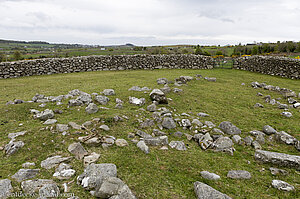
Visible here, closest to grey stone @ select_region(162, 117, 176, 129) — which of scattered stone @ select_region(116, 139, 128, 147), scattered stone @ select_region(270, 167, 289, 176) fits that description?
scattered stone @ select_region(116, 139, 128, 147)

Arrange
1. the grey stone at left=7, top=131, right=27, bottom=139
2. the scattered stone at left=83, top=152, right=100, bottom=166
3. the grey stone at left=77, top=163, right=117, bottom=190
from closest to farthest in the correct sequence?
1. the grey stone at left=77, top=163, right=117, bottom=190
2. the scattered stone at left=83, top=152, right=100, bottom=166
3. the grey stone at left=7, top=131, right=27, bottom=139

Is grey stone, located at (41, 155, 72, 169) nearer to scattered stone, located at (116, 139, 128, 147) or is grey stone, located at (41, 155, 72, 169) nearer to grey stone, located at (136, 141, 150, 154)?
scattered stone, located at (116, 139, 128, 147)

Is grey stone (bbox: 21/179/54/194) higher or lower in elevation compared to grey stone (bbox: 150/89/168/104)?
lower

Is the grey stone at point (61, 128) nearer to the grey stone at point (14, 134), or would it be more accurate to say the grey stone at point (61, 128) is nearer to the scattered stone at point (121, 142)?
the grey stone at point (14, 134)

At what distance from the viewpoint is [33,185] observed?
3.41 meters

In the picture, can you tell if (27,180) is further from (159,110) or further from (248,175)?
(159,110)

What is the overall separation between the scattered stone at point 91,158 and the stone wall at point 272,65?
23.2 meters

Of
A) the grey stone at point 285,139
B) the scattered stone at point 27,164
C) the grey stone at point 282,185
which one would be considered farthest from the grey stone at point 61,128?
the grey stone at point 285,139

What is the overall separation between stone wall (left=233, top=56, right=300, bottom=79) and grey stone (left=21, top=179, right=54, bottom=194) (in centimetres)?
2441

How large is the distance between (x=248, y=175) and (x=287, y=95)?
1038 cm

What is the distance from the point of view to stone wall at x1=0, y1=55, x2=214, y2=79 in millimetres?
19719

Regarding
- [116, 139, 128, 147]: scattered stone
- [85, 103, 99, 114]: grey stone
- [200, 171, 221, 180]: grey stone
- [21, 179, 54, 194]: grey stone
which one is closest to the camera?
[21, 179, 54, 194]: grey stone

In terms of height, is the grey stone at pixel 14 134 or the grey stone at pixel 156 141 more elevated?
the grey stone at pixel 14 134

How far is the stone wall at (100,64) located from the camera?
19.7 metres
